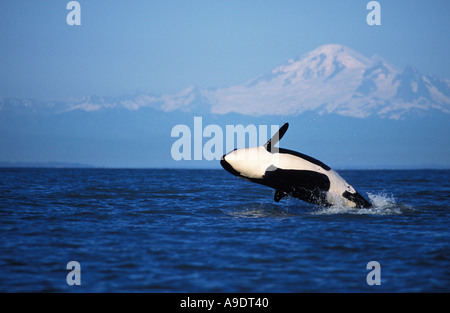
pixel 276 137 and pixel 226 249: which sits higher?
pixel 276 137

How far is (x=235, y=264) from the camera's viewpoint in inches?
465

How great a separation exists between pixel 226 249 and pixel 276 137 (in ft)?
16.2

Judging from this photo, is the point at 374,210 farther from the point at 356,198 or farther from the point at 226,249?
the point at 226,249

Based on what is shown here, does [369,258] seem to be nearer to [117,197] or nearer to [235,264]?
[235,264]

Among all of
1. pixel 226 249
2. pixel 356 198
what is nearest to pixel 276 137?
pixel 356 198

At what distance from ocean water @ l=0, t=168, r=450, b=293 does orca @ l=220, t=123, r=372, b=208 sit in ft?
2.44

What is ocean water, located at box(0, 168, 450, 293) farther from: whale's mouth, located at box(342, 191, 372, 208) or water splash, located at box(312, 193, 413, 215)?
whale's mouth, located at box(342, 191, 372, 208)

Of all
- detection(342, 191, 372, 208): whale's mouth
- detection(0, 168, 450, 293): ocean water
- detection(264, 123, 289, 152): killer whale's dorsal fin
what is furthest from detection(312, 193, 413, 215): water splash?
detection(264, 123, 289, 152): killer whale's dorsal fin

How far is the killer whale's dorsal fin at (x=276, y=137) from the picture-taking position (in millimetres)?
16625

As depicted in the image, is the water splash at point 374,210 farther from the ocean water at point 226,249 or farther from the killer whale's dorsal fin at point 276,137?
the killer whale's dorsal fin at point 276,137

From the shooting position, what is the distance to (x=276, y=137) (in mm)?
16969

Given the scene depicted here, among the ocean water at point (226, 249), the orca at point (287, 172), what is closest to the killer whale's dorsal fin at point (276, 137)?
the orca at point (287, 172)
